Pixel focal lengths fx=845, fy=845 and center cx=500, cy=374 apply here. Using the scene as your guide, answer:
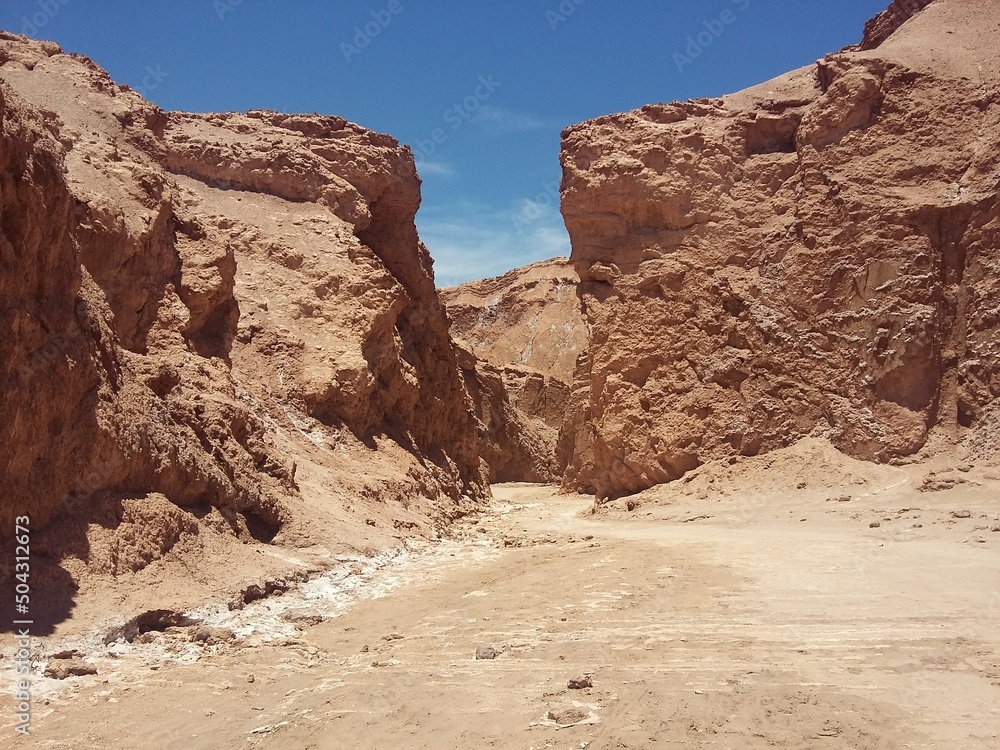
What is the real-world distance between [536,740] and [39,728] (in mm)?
2659

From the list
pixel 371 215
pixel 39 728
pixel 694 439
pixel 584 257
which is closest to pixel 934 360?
pixel 694 439

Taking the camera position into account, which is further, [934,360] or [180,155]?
[180,155]

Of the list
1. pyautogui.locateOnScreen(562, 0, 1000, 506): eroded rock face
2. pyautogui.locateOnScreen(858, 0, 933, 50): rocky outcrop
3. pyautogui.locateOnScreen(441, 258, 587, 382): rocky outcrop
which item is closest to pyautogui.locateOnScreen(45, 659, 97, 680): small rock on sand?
pyautogui.locateOnScreen(562, 0, 1000, 506): eroded rock face

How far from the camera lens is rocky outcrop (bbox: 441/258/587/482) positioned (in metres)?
33.0

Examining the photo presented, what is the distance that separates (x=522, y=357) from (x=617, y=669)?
41.2 m

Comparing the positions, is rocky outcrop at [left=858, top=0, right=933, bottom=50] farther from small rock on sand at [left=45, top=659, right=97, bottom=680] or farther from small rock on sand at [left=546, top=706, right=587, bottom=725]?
small rock on sand at [left=45, top=659, right=97, bottom=680]

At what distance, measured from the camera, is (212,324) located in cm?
1220

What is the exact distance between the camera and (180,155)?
17.0 metres

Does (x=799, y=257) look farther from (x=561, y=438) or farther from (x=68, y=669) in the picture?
(x=68, y=669)

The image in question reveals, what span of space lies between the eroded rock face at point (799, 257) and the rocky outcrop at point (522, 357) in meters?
11.1

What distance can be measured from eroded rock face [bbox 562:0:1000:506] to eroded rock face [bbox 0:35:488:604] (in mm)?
4354

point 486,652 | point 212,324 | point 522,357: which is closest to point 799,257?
point 212,324

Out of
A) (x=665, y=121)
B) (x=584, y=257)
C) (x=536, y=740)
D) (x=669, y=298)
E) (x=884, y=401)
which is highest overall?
(x=665, y=121)

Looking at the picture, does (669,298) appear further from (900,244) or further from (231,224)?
(231,224)
